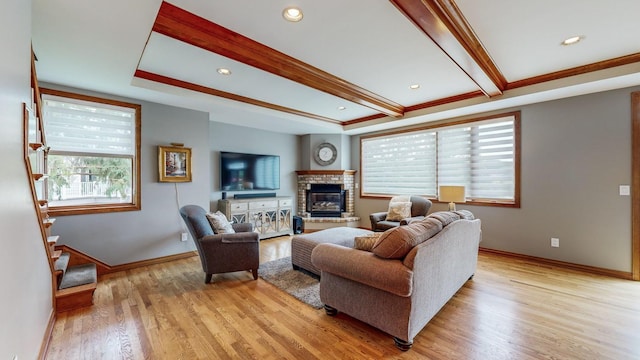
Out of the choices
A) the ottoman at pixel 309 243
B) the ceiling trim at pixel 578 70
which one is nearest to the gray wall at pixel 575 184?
the ceiling trim at pixel 578 70

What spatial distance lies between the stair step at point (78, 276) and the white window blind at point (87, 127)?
1403mm

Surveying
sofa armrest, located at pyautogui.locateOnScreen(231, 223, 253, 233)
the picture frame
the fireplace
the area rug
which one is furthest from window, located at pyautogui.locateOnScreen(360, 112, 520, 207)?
the picture frame

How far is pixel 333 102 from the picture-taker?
4129mm

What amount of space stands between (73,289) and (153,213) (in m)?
1.34

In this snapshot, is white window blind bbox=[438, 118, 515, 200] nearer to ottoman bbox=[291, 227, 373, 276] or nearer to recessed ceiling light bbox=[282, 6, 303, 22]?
ottoman bbox=[291, 227, 373, 276]

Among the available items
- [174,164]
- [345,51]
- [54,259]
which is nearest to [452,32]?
[345,51]

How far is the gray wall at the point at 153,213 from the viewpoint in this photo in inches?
128

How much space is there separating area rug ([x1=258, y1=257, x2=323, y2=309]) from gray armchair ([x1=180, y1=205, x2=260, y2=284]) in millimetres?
313

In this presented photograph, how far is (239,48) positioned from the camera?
2363 mm

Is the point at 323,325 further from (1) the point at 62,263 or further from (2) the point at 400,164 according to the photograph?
(2) the point at 400,164

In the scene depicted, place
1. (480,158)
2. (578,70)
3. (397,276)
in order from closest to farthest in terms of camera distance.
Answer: (397,276)
(578,70)
(480,158)

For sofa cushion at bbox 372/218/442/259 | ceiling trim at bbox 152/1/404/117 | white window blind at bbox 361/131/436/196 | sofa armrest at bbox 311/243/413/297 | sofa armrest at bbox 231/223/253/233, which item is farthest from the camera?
white window blind at bbox 361/131/436/196

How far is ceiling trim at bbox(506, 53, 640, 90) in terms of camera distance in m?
2.69

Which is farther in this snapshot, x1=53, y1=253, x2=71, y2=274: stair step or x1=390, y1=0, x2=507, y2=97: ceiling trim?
x1=53, y1=253, x2=71, y2=274: stair step
